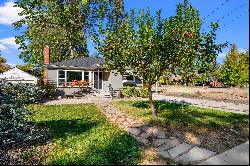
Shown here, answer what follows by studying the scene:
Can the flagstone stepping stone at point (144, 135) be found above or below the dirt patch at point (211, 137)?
below

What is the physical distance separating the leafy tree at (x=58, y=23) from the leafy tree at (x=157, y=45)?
28.2 m

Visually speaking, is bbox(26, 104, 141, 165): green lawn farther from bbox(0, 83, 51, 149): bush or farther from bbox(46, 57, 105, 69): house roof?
bbox(46, 57, 105, 69): house roof

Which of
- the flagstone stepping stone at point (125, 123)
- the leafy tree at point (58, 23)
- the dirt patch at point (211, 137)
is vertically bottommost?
the flagstone stepping stone at point (125, 123)

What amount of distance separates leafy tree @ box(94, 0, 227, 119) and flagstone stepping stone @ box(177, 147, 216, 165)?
4.08 meters

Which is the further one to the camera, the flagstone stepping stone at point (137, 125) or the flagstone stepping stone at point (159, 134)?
the flagstone stepping stone at point (137, 125)

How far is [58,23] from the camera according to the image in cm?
3825

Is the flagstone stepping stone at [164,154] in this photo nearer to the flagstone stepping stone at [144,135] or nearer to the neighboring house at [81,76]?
the flagstone stepping stone at [144,135]

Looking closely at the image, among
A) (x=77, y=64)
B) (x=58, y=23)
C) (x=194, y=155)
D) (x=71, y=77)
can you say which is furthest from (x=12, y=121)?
(x=58, y=23)

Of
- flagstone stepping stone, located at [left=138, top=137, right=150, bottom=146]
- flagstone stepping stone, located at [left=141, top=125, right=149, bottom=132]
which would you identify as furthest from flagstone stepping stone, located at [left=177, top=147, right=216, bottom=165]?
flagstone stepping stone, located at [left=141, top=125, right=149, bottom=132]

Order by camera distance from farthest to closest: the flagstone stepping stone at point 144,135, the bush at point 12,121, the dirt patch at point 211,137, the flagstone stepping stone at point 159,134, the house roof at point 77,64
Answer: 1. the house roof at point 77,64
2. the flagstone stepping stone at point 144,135
3. the flagstone stepping stone at point 159,134
4. the bush at point 12,121
5. the dirt patch at point 211,137

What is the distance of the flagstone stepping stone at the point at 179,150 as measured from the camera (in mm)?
7136

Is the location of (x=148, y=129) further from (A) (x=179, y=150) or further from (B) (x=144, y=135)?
(A) (x=179, y=150)

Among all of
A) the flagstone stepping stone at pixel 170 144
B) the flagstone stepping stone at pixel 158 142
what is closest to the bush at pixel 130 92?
the flagstone stepping stone at pixel 158 142

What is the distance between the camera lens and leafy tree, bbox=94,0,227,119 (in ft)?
33.6
